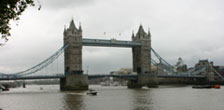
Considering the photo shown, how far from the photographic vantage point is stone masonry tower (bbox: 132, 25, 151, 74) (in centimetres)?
8494

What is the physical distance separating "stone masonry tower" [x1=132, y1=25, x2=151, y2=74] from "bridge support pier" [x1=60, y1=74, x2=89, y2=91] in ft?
66.9

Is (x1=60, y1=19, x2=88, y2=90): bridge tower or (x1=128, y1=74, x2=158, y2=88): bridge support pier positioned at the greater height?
(x1=60, y1=19, x2=88, y2=90): bridge tower

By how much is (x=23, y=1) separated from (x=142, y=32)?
7285 centimetres

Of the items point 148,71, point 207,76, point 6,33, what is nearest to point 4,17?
point 6,33

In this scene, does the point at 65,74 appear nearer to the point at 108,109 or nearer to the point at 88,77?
the point at 88,77

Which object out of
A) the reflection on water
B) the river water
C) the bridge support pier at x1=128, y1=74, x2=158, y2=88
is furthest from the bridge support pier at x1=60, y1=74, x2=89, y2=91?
the reflection on water

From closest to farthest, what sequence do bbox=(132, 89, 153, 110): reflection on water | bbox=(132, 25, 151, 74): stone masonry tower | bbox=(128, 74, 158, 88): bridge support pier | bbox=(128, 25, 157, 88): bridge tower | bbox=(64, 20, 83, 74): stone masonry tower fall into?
bbox=(132, 89, 153, 110): reflection on water
bbox=(64, 20, 83, 74): stone masonry tower
bbox=(128, 74, 158, 88): bridge support pier
bbox=(128, 25, 157, 88): bridge tower
bbox=(132, 25, 151, 74): stone masonry tower

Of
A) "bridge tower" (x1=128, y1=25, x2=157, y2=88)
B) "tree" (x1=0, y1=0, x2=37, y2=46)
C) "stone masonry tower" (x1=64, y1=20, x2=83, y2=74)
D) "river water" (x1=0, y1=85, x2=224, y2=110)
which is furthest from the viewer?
"bridge tower" (x1=128, y1=25, x2=157, y2=88)

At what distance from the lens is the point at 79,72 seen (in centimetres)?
7156

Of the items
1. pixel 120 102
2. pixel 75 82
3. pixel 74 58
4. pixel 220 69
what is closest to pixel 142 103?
pixel 120 102

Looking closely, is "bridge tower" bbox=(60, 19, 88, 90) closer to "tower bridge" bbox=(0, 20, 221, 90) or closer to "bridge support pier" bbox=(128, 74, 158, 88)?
"tower bridge" bbox=(0, 20, 221, 90)

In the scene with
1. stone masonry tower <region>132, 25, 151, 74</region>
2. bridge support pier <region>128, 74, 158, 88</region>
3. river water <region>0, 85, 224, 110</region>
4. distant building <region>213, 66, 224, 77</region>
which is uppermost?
stone masonry tower <region>132, 25, 151, 74</region>

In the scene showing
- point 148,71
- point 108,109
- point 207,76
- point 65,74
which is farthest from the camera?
point 207,76

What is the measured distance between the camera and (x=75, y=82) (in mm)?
68875
